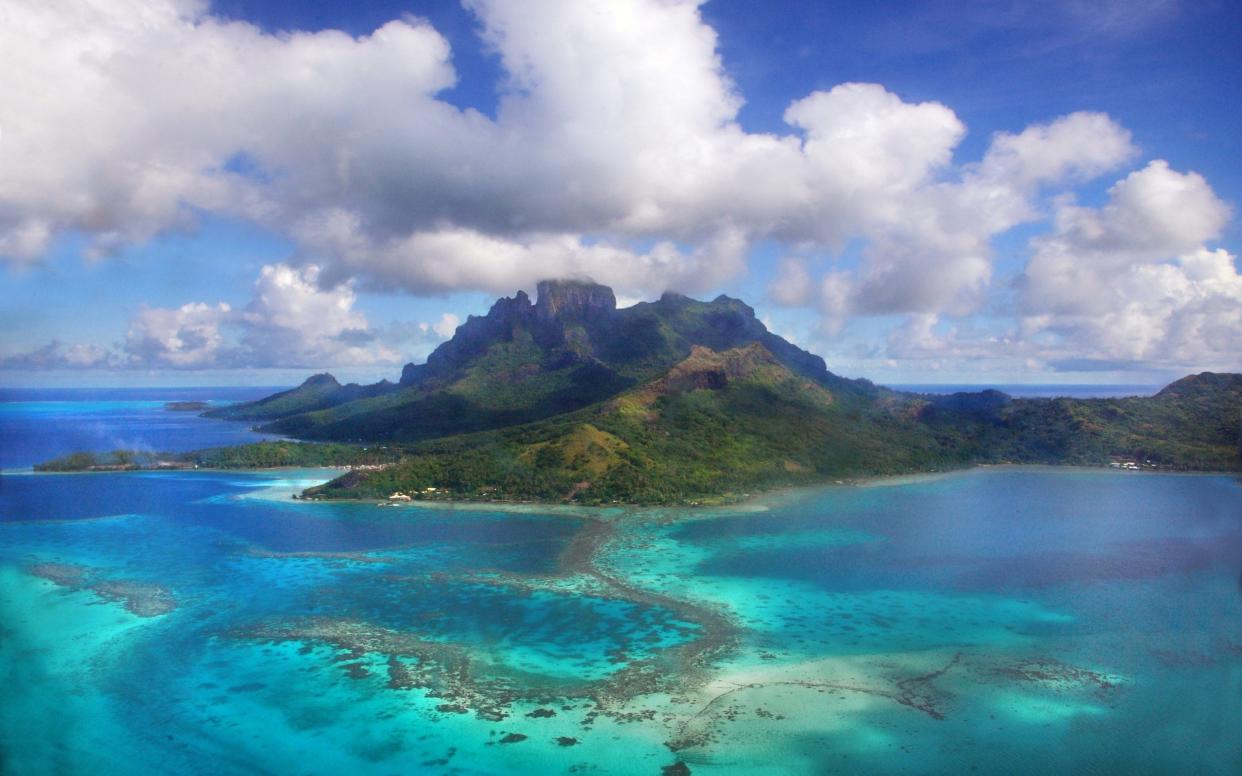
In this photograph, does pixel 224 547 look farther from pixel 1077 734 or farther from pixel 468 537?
pixel 1077 734

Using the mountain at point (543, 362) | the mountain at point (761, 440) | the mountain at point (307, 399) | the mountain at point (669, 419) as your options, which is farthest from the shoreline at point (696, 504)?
the mountain at point (307, 399)

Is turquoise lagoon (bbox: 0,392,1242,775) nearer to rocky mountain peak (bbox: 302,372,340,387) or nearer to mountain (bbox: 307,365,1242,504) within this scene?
mountain (bbox: 307,365,1242,504)

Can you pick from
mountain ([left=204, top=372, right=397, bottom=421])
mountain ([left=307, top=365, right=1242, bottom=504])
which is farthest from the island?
mountain ([left=204, top=372, right=397, bottom=421])

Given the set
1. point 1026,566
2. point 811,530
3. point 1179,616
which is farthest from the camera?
point 811,530

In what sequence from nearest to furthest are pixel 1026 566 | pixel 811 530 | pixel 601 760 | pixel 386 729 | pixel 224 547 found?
pixel 601 760
pixel 386 729
pixel 1026 566
pixel 224 547
pixel 811 530

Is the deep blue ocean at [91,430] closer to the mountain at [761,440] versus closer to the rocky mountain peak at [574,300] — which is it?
the mountain at [761,440]

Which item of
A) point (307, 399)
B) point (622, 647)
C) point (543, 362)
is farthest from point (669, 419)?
point (307, 399)

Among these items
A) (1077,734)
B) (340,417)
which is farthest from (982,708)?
(340,417)
